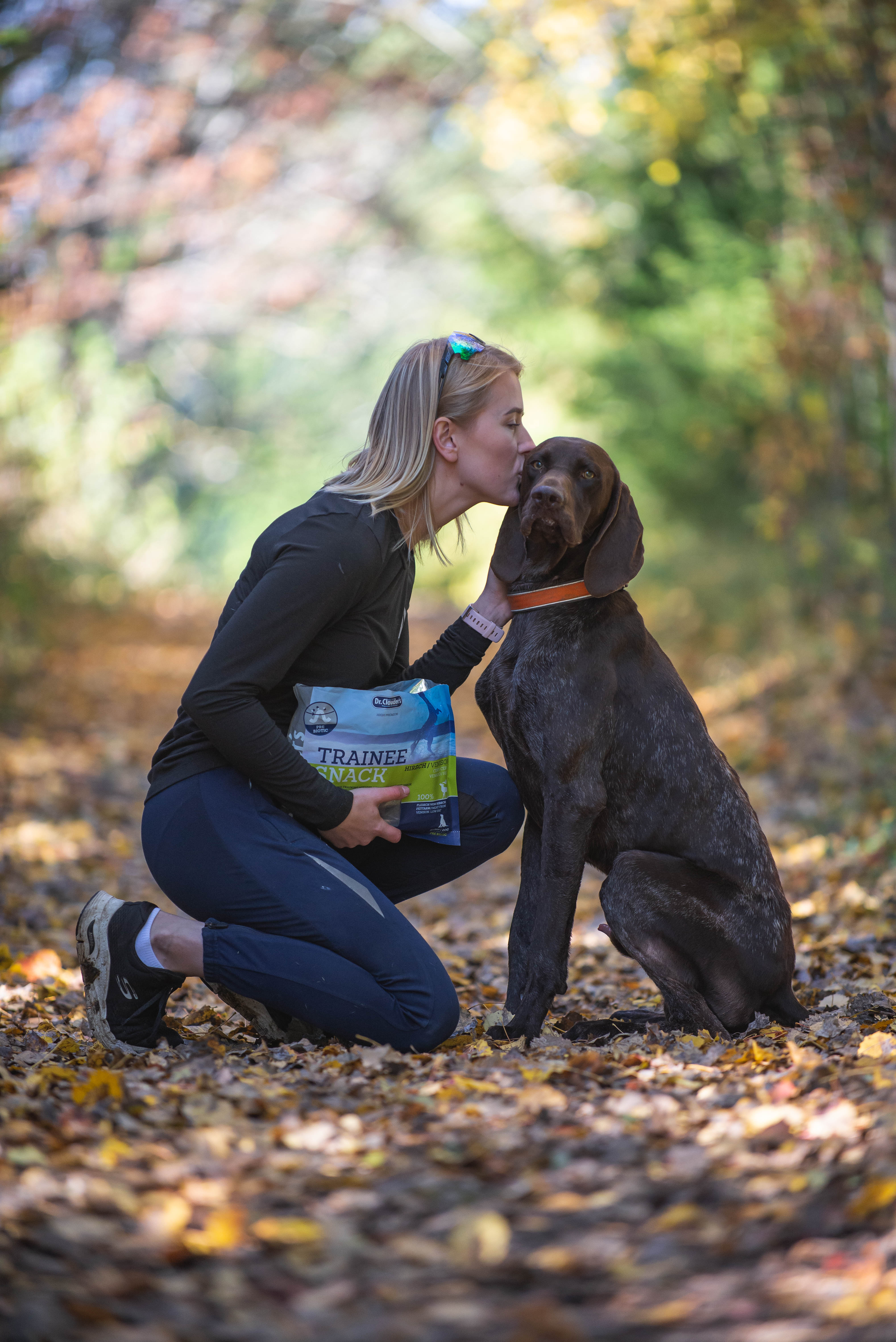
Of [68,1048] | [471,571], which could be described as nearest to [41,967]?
[68,1048]

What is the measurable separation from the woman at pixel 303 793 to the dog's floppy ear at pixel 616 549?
38 cm

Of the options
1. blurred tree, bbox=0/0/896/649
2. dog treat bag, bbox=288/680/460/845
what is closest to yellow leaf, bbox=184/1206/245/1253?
dog treat bag, bbox=288/680/460/845

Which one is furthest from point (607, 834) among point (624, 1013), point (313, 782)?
point (313, 782)

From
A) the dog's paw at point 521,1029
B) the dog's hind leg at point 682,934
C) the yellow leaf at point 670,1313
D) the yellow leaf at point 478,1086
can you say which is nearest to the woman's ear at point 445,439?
the dog's hind leg at point 682,934

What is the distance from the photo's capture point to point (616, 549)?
3838 mm

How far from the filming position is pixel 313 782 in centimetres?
353

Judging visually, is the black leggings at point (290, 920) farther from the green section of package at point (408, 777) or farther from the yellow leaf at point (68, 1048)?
the yellow leaf at point (68, 1048)

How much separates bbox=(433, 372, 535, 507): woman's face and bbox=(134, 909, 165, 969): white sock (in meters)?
1.69

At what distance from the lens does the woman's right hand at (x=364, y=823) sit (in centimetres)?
364

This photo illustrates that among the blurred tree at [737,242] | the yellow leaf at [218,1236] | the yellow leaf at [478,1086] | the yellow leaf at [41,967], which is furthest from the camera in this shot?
the blurred tree at [737,242]

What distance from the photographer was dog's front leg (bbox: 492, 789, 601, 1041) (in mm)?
3564

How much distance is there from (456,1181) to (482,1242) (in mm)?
277

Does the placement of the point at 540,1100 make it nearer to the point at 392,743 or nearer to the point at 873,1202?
the point at 873,1202

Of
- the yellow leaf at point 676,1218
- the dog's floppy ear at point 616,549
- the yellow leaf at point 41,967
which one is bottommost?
the yellow leaf at point 676,1218
